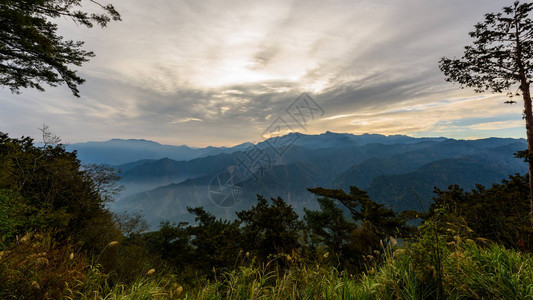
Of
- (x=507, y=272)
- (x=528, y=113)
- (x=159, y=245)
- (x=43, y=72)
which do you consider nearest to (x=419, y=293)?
(x=507, y=272)

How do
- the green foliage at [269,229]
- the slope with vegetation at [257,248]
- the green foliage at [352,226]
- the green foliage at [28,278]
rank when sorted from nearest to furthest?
the green foliage at [28,278], the slope with vegetation at [257,248], the green foliage at [352,226], the green foliage at [269,229]

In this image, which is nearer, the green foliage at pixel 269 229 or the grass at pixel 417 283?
the grass at pixel 417 283

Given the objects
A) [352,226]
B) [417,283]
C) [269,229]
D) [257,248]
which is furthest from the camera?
[352,226]

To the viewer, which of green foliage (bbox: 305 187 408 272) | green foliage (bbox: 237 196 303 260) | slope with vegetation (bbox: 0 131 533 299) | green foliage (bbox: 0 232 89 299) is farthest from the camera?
green foliage (bbox: 237 196 303 260)

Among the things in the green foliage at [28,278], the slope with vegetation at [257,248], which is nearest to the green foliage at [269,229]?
the slope with vegetation at [257,248]

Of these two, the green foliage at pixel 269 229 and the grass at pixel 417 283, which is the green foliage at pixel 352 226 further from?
the grass at pixel 417 283

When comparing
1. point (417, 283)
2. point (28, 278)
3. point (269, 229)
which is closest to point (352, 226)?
point (269, 229)

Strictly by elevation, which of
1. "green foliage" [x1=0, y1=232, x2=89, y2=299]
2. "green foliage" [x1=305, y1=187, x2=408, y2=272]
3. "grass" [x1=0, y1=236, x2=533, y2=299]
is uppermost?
"green foliage" [x1=0, y1=232, x2=89, y2=299]

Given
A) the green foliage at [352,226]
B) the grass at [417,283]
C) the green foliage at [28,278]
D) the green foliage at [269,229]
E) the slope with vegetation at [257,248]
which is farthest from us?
the green foliage at [269,229]

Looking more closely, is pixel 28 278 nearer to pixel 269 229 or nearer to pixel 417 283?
pixel 417 283

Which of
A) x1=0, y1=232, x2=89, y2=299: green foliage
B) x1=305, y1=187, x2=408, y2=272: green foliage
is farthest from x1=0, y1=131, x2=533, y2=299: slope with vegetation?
x1=305, y1=187, x2=408, y2=272: green foliage

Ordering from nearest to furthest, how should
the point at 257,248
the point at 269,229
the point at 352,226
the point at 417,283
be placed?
the point at 417,283 < the point at 257,248 < the point at 269,229 < the point at 352,226

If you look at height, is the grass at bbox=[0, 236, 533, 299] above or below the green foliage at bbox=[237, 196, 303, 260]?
above

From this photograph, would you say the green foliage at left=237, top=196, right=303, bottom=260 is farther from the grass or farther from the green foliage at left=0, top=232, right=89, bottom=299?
the green foliage at left=0, top=232, right=89, bottom=299
